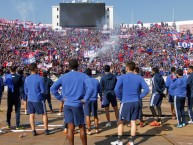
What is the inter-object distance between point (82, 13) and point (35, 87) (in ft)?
200

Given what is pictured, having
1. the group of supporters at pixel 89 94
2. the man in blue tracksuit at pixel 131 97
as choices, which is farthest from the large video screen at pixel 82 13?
the man in blue tracksuit at pixel 131 97

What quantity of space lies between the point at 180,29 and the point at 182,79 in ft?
196

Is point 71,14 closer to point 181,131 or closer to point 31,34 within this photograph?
point 31,34

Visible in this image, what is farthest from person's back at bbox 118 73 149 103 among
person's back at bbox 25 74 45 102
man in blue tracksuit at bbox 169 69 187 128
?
man in blue tracksuit at bbox 169 69 187 128

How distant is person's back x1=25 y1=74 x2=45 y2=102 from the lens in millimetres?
9047

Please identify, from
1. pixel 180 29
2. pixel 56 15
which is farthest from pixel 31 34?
pixel 56 15

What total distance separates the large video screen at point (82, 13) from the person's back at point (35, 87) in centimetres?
5999

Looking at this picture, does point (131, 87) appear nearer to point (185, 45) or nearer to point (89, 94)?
point (89, 94)

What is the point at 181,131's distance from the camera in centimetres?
990

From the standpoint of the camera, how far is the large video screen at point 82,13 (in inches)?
2680

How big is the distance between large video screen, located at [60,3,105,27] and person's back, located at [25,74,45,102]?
60.0 meters

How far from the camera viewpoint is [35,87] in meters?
9.05

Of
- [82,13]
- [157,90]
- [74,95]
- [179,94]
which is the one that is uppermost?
[82,13]

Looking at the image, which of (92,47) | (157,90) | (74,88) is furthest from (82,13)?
(74,88)
